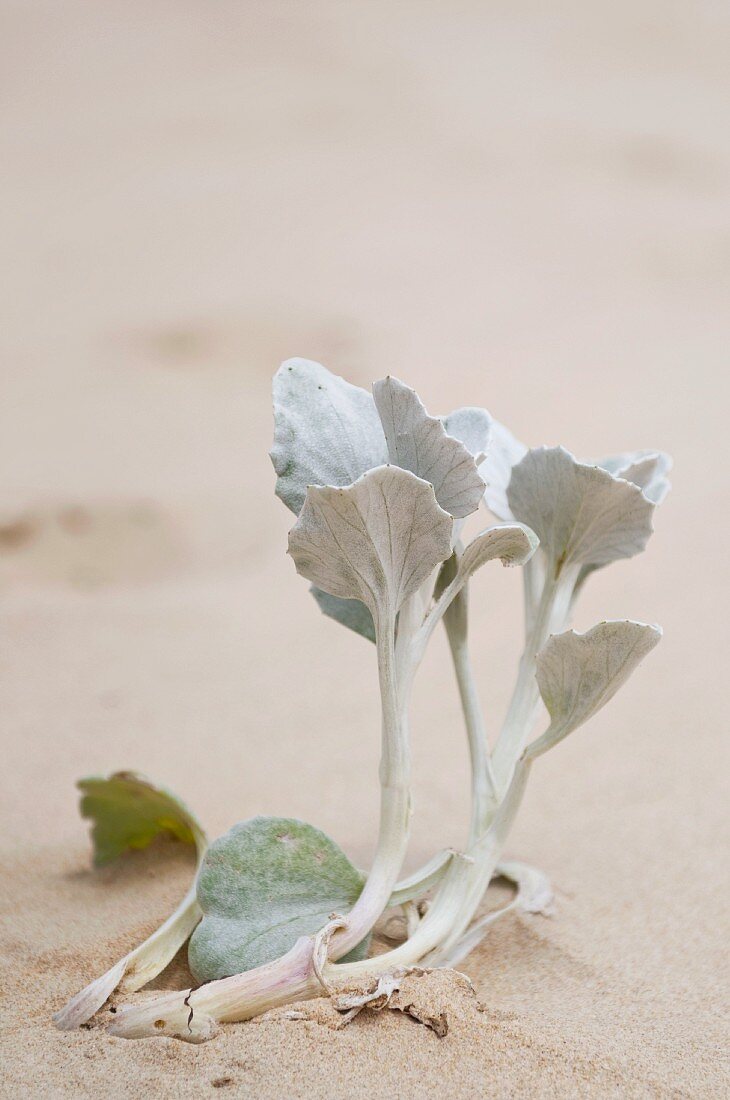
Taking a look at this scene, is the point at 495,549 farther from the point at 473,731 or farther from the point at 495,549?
the point at 473,731

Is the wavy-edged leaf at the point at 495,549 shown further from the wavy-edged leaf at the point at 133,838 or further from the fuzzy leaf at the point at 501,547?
the wavy-edged leaf at the point at 133,838

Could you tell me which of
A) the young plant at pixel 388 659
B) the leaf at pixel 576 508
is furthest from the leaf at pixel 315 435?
the leaf at pixel 576 508

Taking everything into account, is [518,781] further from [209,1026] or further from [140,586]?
[140,586]

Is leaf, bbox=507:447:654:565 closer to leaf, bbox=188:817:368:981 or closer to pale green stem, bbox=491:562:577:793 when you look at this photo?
pale green stem, bbox=491:562:577:793

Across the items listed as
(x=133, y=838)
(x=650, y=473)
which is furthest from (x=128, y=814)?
(x=650, y=473)

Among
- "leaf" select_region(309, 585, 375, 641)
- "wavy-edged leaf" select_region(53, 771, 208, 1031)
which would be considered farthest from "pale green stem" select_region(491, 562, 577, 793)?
"wavy-edged leaf" select_region(53, 771, 208, 1031)

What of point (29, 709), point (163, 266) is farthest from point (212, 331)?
point (29, 709)

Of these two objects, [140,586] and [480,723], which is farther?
[140,586]
